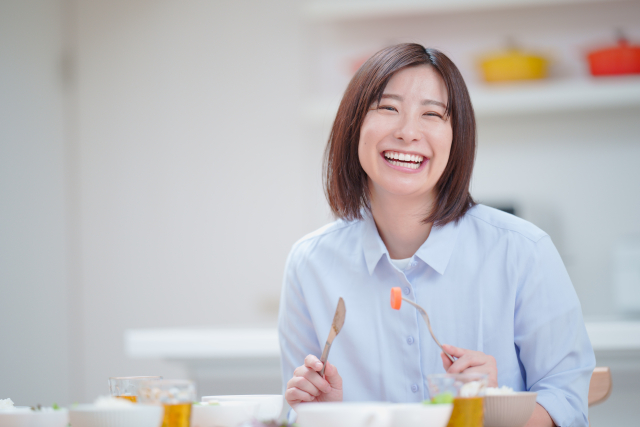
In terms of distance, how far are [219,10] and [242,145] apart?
68 cm

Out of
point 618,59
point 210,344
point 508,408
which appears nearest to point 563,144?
point 618,59

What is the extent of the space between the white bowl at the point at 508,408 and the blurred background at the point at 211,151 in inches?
82.3

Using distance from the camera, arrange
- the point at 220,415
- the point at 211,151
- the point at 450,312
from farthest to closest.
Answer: the point at 211,151
the point at 450,312
the point at 220,415

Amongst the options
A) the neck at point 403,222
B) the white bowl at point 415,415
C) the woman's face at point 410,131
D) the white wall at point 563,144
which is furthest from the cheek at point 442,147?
the white wall at point 563,144

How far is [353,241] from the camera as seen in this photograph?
137 cm

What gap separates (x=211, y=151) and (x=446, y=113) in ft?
6.99

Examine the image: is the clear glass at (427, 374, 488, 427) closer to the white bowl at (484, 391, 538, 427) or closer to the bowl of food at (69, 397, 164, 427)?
the white bowl at (484, 391, 538, 427)

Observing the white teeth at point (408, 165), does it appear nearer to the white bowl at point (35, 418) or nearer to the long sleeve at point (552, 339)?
the long sleeve at point (552, 339)

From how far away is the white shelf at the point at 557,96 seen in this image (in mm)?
2619

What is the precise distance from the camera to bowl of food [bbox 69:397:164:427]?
2.30 ft

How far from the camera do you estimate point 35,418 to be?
74cm

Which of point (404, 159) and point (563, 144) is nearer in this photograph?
point (404, 159)

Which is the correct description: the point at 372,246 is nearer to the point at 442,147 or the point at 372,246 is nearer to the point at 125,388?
the point at 442,147

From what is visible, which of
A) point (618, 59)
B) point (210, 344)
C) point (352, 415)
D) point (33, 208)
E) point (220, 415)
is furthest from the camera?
point (33, 208)
